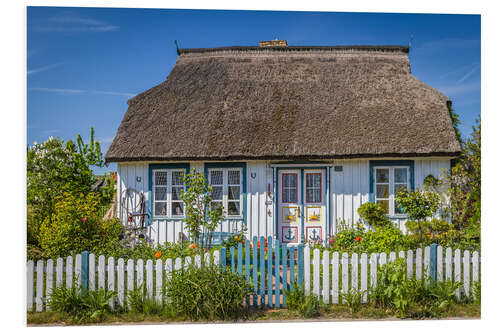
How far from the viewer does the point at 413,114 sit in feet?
29.5

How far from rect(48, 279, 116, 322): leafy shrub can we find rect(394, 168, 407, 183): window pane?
6496 mm

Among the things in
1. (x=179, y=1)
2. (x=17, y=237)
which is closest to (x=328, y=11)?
(x=179, y=1)

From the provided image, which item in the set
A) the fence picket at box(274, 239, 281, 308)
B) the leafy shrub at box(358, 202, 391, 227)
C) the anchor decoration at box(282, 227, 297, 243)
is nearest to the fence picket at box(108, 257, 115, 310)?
the fence picket at box(274, 239, 281, 308)

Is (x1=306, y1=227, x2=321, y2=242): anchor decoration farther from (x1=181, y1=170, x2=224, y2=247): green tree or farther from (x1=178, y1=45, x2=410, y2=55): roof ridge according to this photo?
(x1=178, y1=45, x2=410, y2=55): roof ridge

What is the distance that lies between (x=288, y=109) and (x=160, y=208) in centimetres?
382

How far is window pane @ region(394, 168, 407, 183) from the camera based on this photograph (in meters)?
8.82

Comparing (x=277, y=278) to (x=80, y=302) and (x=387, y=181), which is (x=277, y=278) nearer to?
(x=80, y=302)

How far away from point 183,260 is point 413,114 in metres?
6.49

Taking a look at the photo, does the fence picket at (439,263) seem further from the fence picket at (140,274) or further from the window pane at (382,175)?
the fence picket at (140,274)

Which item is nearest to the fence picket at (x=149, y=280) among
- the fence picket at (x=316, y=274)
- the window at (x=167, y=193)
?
the fence picket at (x=316, y=274)

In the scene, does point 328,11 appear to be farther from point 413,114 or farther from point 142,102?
point 142,102

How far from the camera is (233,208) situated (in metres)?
8.91

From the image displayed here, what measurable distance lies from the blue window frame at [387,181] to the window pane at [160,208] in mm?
4782

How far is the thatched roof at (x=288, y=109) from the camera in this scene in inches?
337
